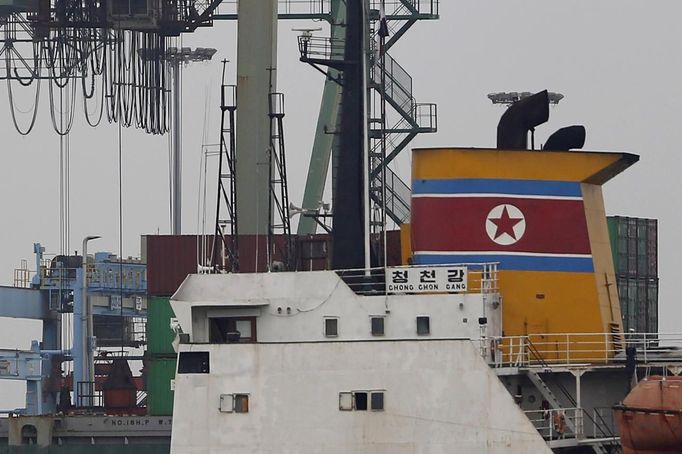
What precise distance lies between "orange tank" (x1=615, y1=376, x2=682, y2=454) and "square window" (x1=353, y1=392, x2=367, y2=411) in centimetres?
450

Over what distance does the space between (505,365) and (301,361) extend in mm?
3752


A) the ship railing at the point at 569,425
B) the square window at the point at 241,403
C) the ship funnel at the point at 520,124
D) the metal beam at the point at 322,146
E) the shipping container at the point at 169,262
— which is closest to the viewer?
the ship railing at the point at 569,425

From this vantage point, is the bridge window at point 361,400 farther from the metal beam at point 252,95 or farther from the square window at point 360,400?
the metal beam at point 252,95

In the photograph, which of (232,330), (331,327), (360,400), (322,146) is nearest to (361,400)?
(360,400)

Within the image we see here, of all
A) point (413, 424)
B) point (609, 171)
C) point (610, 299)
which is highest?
point (609, 171)

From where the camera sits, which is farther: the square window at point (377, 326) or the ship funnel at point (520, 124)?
the ship funnel at point (520, 124)

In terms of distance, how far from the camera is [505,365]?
31375 mm

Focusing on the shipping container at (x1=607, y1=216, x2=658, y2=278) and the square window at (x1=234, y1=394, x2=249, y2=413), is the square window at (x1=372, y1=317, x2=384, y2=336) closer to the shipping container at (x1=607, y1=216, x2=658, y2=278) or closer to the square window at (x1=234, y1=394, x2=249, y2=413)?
the square window at (x1=234, y1=394, x2=249, y2=413)

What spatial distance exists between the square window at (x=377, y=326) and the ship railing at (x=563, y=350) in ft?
6.98

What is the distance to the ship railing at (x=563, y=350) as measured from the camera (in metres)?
30.8

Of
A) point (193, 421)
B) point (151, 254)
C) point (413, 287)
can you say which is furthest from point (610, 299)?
point (151, 254)

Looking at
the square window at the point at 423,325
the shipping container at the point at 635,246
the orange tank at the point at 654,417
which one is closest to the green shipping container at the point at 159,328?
the shipping container at the point at 635,246

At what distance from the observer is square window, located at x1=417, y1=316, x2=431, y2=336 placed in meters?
31.2

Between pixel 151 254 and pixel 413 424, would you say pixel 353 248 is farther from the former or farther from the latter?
pixel 151 254
